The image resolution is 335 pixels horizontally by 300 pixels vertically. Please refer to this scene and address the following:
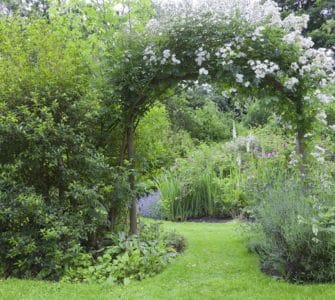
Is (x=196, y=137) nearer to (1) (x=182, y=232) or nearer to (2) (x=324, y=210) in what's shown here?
(1) (x=182, y=232)

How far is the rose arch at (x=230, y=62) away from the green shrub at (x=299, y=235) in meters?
0.99

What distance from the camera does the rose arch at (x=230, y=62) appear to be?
13.4 feet

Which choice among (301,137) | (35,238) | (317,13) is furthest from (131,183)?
(317,13)

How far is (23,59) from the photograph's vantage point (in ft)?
13.8

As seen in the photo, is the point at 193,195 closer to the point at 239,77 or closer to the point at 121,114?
the point at 121,114

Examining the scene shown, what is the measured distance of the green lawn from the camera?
10.3ft

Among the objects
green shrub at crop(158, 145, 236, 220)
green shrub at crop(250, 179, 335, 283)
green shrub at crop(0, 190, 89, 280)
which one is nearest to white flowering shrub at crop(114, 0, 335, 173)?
green shrub at crop(250, 179, 335, 283)

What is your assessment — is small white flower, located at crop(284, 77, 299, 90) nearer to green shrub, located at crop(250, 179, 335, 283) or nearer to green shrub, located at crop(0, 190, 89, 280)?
green shrub, located at crop(250, 179, 335, 283)

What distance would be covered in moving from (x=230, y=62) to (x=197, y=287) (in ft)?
7.48

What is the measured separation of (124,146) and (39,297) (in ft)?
6.79

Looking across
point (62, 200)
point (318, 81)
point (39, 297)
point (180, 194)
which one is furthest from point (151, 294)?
point (180, 194)

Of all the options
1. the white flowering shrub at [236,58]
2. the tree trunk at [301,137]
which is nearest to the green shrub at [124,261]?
the white flowering shrub at [236,58]

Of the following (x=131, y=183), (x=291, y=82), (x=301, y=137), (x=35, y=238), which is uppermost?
(x=291, y=82)

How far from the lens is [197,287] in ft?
11.1
